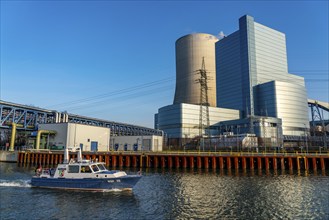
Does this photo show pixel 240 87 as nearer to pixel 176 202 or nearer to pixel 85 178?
pixel 85 178

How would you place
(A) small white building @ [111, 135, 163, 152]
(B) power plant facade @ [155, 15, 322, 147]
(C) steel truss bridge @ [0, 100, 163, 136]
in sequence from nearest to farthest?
(A) small white building @ [111, 135, 163, 152]
(C) steel truss bridge @ [0, 100, 163, 136]
(B) power plant facade @ [155, 15, 322, 147]

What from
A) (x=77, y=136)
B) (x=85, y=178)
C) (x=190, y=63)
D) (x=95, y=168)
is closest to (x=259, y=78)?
(x=190, y=63)

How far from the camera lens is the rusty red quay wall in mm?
51219

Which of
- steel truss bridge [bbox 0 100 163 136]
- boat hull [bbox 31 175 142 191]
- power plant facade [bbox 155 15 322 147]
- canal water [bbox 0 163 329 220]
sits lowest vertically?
canal water [bbox 0 163 329 220]

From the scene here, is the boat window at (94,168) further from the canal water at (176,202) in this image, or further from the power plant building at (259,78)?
the power plant building at (259,78)

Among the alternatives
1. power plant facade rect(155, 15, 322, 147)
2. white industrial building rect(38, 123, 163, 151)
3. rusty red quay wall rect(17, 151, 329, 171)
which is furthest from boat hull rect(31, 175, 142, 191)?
power plant facade rect(155, 15, 322, 147)

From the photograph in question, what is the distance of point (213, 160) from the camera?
54250mm

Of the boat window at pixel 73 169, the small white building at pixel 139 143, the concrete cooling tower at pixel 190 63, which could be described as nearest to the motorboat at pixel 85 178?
the boat window at pixel 73 169

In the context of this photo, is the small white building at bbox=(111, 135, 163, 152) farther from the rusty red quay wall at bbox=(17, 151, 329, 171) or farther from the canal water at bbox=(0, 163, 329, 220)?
the canal water at bbox=(0, 163, 329, 220)

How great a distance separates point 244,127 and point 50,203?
455 ft

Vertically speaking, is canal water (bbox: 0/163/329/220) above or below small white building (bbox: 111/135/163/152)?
below

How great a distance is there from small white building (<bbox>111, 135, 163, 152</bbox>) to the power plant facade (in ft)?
216

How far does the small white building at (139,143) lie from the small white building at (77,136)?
8.87 metres

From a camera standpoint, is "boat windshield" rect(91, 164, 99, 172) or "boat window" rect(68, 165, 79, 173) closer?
"boat windshield" rect(91, 164, 99, 172)
